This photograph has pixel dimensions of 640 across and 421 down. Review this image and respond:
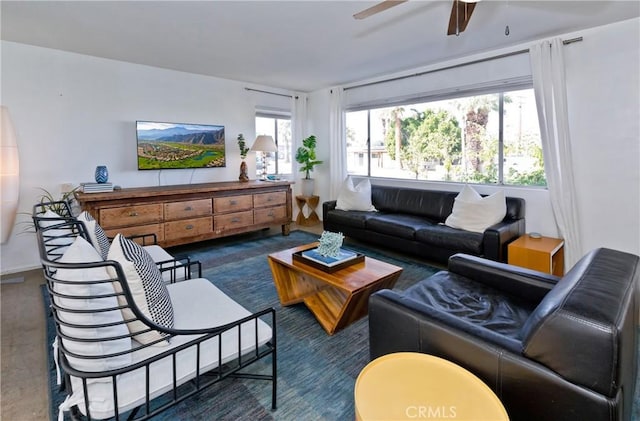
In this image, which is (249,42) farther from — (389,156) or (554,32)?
(554,32)

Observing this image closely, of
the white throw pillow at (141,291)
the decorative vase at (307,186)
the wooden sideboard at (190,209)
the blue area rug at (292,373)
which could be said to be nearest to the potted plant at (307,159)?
the decorative vase at (307,186)

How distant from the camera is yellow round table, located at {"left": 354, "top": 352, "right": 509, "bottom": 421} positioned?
1031 millimetres

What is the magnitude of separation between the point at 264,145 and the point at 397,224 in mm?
2339

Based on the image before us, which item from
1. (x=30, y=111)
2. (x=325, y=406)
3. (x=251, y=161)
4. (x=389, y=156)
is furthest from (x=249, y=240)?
(x=325, y=406)

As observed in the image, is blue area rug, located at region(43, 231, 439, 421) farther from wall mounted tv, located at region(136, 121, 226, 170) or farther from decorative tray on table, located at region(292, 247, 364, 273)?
wall mounted tv, located at region(136, 121, 226, 170)

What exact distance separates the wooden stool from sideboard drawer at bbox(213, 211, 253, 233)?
4.43ft

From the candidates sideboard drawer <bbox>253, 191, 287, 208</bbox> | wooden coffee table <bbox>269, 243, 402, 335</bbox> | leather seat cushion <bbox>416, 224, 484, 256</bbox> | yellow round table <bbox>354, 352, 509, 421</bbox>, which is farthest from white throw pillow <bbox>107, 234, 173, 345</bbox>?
sideboard drawer <bbox>253, 191, 287, 208</bbox>

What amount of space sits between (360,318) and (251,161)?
3.69m

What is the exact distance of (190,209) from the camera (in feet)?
13.5

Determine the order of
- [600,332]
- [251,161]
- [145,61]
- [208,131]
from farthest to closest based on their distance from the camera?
[251,161] → [208,131] → [145,61] → [600,332]

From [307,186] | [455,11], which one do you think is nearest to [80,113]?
[307,186]

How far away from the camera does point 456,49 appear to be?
3.73m

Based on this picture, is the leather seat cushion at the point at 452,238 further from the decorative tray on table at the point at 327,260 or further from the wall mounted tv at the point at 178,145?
the wall mounted tv at the point at 178,145

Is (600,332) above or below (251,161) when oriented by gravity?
below
